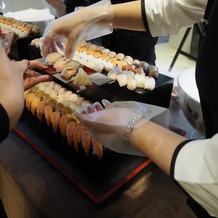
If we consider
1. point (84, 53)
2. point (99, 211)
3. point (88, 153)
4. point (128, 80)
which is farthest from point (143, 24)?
point (99, 211)

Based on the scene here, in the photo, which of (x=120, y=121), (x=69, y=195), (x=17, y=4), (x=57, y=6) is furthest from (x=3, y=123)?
(x=17, y=4)

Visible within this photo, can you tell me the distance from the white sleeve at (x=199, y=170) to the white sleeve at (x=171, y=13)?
46cm

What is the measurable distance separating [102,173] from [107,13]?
500mm

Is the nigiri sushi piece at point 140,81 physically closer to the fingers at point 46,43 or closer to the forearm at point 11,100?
the fingers at point 46,43

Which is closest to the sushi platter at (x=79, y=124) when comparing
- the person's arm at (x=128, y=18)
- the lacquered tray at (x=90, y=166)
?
the lacquered tray at (x=90, y=166)

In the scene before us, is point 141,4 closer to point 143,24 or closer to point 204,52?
point 143,24

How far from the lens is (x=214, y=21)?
0.47 metres

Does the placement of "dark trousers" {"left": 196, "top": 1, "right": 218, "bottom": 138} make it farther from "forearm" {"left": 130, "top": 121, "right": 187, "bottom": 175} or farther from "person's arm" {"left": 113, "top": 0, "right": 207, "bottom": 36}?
"person's arm" {"left": 113, "top": 0, "right": 207, "bottom": 36}

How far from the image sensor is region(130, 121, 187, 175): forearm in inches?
17.7

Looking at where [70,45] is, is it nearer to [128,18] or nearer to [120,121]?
[128,18]

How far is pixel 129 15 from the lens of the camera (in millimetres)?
790

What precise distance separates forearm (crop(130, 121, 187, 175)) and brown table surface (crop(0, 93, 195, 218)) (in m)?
0.21

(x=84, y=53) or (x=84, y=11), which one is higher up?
(x=84, y=11)

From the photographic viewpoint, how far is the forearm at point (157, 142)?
45 centimetres
